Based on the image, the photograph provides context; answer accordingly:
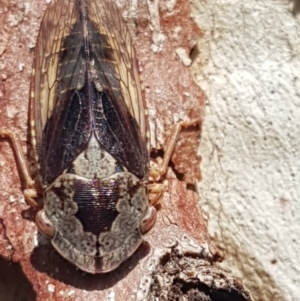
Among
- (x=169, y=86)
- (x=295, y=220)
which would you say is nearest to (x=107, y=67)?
(x=169, y=86)

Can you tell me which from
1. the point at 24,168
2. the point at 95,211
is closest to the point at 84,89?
the point at 24,168

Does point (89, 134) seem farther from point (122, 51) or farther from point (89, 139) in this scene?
point (122, 51)

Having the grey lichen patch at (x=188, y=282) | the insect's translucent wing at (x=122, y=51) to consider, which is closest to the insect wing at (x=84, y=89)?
the insect's translucent wing at (x=122, y=51)

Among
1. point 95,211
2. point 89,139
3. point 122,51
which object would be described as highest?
point 122,51

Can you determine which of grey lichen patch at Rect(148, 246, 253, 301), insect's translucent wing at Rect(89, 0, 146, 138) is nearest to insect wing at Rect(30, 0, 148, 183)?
insect's translucent wing at Rect(89, 0, 146, 138)

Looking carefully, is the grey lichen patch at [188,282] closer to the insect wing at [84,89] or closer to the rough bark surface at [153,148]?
the rough bark surface at [153,148]

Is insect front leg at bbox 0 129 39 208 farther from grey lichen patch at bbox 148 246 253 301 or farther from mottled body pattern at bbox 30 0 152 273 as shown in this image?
grey lichen patch at bbox 148 246 253 301
